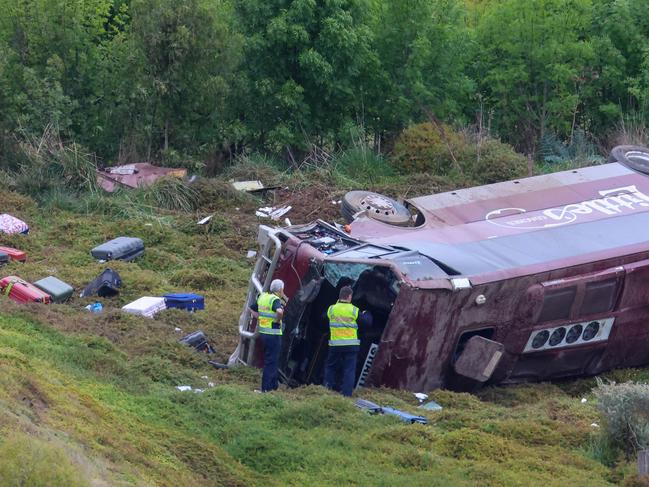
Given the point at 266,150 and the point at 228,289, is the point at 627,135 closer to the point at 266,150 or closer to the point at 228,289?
the point at 266,150

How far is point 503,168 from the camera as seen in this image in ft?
67.8

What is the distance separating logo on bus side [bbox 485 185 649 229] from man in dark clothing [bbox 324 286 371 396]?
8.56 ft

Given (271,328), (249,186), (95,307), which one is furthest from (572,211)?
(249,186)

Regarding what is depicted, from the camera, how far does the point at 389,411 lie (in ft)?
32.7

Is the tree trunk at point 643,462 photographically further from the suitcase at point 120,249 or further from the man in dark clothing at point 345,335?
the suitcase at point 120,249

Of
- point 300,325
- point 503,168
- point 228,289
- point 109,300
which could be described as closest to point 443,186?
point 503,168

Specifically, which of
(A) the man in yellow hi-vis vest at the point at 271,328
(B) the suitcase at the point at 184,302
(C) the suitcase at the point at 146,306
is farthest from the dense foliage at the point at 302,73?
(A) the man in yellow hi-vis vest at the point at 271,328

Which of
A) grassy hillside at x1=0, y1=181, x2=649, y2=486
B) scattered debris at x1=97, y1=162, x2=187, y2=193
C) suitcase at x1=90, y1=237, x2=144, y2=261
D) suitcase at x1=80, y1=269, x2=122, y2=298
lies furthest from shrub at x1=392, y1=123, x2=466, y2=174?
grassy hillside at x1=0, y1=181, x2=649, y2=486

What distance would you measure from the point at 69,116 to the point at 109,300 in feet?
28.0

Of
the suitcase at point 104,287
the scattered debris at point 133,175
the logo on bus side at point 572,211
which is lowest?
the scattered debris at point 133,175

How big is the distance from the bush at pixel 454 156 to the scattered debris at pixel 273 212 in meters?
3.80

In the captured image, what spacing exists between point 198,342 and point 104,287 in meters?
2.45

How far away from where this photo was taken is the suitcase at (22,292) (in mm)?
13531

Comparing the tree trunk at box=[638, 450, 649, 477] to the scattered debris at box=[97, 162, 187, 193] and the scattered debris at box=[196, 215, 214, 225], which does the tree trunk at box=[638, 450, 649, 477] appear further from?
the scattered debris at box=[97, 162, 187, 193]
